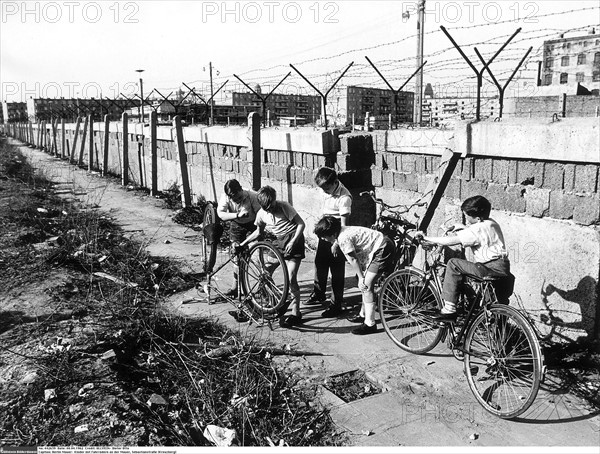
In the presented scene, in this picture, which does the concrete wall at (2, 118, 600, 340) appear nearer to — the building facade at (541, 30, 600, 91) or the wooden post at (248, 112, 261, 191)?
the wooden post at (248, 112, 261, 191)

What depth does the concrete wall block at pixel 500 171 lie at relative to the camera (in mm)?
5246

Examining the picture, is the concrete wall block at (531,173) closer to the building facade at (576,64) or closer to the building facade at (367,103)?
the building facade at (367,103)

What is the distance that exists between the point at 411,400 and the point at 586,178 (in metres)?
2.33

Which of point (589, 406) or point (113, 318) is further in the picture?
point (113, 318)

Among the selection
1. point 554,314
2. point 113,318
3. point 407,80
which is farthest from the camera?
point 407,80

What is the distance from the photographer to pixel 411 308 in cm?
488

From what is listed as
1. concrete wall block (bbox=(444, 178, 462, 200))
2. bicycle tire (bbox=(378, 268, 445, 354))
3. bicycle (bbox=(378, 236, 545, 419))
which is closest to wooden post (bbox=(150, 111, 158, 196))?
concrete wall block (bbox=(444, 178, 462, 200))

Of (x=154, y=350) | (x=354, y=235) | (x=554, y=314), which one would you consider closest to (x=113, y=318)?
(x=154, y=350)

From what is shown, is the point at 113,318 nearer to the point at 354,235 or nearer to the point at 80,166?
the point at 354,235

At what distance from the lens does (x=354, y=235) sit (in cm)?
507

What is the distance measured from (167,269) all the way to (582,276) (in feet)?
17.0

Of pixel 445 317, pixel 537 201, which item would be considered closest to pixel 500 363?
pixel 445 317

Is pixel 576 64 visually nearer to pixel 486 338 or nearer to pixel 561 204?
pixel 561 204

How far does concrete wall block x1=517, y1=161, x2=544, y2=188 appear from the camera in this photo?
4.91 m
